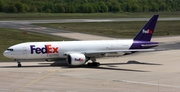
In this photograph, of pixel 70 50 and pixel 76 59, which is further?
pixel 70 50

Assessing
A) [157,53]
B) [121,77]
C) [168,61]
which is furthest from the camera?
[157,53]

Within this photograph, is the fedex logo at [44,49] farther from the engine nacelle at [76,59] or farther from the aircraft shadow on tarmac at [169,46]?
the aircraft shadow on tarmac at [169,46]

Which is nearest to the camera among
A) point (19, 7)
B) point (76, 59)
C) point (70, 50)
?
point (76, 59)

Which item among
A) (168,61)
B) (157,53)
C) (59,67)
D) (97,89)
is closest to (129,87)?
(97,89)

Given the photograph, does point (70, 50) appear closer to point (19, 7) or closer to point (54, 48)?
point (54, 48)

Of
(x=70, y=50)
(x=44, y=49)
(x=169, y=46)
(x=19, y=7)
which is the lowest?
(x=169, y=46)

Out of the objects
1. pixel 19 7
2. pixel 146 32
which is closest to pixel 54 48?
pixel 146 32

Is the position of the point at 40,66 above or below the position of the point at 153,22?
→ below

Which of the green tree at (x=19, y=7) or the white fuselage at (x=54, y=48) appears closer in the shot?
the white fuselage at (x=54, y=48)

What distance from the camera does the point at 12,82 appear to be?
136ft

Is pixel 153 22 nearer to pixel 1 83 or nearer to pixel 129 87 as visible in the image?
pixel 129 87

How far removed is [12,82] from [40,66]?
480 inches

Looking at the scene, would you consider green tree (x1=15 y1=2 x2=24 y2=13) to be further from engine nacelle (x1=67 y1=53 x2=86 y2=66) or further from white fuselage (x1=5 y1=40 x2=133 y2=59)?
engine nacelle (x1=67 y1=53 x2=86 y2=66)

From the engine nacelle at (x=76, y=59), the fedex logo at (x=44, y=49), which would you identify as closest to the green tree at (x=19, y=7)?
the fedex logo at (x=44, y=49)
